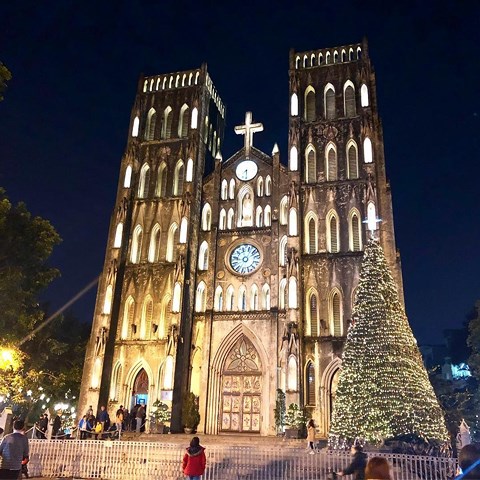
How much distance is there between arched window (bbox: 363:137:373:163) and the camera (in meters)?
31.5

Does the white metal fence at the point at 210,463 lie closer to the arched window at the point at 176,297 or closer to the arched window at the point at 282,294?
the arched window at the point at 176,297

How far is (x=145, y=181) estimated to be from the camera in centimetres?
3603

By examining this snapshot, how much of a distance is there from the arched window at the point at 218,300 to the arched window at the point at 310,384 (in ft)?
21.2

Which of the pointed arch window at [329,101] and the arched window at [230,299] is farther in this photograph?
the pointed arch window at [329,101]

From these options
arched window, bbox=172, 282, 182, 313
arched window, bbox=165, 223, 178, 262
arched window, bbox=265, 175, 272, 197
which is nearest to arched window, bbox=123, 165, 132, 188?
arched window, bbox=165, 223, 178, 262

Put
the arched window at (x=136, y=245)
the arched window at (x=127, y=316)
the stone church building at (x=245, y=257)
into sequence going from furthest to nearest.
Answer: the arched window at (x=136, y=245) < the arched window at (x=127, y=316) < the stone church building at (x=245, y=257)

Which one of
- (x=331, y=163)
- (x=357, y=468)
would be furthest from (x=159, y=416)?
(x=357, y=468)

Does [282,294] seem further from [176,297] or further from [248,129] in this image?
[248,129]

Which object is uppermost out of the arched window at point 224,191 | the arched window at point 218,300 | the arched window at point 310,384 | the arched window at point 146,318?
the arched window at point 224,191

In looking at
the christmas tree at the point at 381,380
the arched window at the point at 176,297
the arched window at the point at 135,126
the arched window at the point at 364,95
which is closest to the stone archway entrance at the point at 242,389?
the arched window at the point at 176,297

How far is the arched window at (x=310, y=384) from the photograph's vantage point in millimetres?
27734

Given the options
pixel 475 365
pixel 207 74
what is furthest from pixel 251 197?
pixel 475 365

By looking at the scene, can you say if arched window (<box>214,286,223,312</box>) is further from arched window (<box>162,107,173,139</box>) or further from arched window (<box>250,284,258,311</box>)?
arched window (<box>162,107,173,139</box>)

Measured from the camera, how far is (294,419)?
25406 mm
